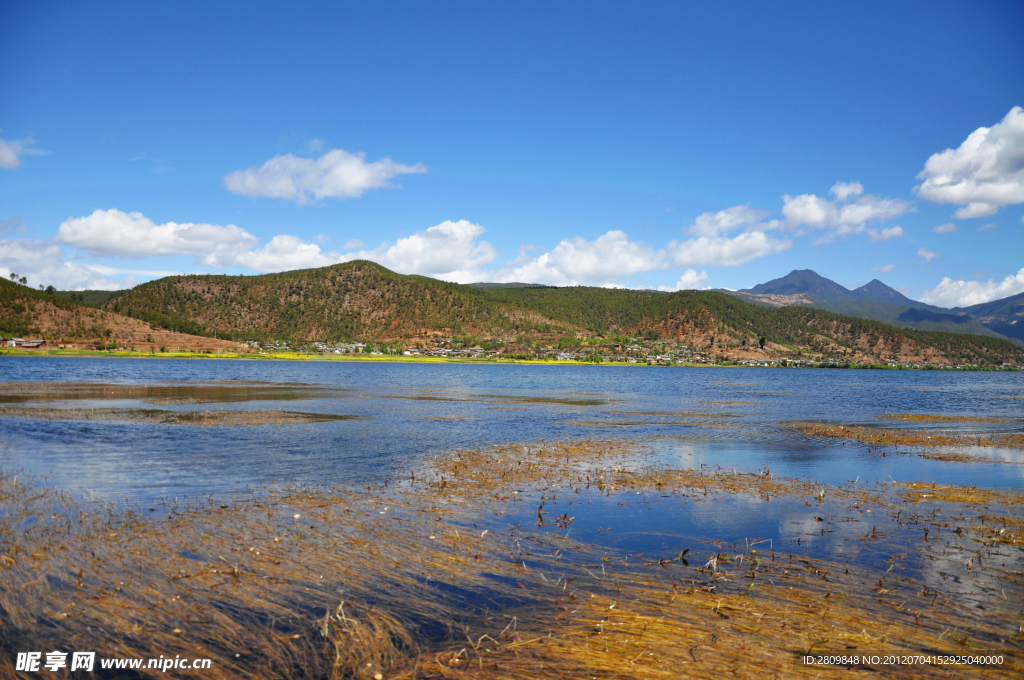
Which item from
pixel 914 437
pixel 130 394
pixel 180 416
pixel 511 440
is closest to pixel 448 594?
pixel 511 440

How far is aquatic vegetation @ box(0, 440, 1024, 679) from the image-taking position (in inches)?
349

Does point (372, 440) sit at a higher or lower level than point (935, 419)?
higher

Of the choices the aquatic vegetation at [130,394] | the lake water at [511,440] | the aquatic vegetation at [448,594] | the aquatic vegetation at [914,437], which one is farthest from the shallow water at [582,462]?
the aquatic vegetation at [914,437]

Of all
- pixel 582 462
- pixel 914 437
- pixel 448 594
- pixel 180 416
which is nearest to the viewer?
pixel 448 594

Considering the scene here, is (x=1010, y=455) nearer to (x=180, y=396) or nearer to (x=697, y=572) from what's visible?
(x=697, y=572)

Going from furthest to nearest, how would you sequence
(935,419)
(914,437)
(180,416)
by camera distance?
(935,419) < (180,416) < (914,437)

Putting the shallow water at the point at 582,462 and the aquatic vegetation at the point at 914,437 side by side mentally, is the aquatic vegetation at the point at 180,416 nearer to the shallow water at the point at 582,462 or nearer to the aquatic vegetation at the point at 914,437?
the shallow water at the point at 582,462

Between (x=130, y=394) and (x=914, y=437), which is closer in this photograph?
(x=914, y=437)

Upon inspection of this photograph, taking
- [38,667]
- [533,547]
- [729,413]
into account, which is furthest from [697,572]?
[729,413]

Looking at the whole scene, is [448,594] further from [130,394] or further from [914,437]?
[130,394]

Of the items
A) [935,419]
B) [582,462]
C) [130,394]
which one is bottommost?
[935,419]

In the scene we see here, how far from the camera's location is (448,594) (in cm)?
1118

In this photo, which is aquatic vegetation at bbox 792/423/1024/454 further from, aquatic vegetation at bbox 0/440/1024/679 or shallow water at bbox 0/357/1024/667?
aquatic vegetation at bbox 0/440/1024/679

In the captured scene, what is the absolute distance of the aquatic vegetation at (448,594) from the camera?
349 inches
